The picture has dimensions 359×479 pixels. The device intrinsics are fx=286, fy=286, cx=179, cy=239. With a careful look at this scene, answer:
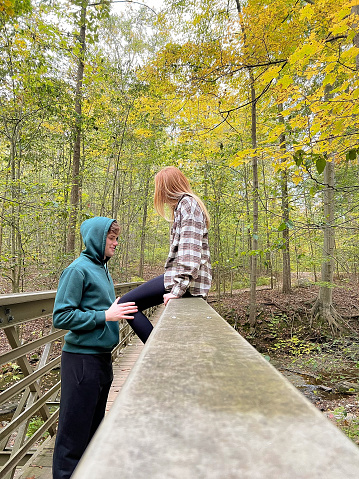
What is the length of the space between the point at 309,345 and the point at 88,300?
26.2 feet

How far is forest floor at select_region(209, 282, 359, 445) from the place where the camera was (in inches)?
239

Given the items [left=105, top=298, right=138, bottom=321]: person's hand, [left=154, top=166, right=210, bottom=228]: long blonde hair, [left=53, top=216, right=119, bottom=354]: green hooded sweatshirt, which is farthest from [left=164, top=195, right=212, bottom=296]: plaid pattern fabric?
[left=53, top=216, right=119, bottom=354]: green hooded sweatshirt

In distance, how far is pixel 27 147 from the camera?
7.43 m

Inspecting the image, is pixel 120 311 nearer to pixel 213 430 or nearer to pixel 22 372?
pixel 22 372

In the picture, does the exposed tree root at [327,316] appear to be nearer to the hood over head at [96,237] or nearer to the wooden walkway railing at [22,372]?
the wooden walkway railing at [22,372]

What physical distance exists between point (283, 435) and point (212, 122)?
8.42 meters

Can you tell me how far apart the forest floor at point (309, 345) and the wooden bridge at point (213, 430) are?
14.8 feet

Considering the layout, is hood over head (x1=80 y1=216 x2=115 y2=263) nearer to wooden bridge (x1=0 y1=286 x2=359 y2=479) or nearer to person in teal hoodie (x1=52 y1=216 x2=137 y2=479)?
person in teal hoodie (x1=52 y1=216 x2=137 y2=479)

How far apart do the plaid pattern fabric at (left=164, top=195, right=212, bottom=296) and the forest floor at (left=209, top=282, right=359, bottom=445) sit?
3.50m

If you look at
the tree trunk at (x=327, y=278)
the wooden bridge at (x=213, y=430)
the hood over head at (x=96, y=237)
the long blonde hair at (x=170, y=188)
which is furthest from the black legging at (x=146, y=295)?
the tree trunk at (x=327, y=278)

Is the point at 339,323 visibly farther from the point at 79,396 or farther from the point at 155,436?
the point at 155,436

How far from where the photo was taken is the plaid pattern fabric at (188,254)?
1990mm

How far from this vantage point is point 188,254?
2.02m

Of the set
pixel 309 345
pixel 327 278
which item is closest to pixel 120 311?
pixel 309 345
